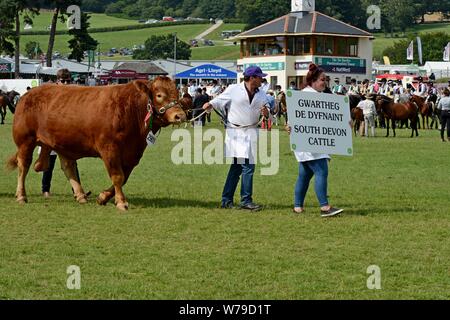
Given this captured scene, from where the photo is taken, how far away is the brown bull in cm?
1367

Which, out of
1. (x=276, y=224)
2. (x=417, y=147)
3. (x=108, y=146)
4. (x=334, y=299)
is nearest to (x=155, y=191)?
(x=108, y=146)

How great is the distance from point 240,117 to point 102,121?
2010 mm

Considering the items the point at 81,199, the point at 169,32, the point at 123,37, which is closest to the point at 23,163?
the point at 81,199

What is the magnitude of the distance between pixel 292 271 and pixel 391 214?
4.53 meters

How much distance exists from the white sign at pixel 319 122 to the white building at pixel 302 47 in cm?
6962

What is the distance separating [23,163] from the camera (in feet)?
47.6

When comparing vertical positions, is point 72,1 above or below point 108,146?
above

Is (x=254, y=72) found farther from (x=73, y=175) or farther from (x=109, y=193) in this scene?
(x=73, y=175)

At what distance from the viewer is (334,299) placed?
7.86m

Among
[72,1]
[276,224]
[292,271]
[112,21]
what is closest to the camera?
[292,271]

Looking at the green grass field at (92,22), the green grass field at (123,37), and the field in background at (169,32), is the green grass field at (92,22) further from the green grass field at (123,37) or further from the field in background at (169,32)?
the green grass field at (123,37)

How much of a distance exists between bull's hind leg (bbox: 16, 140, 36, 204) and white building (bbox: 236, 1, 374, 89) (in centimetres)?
6901

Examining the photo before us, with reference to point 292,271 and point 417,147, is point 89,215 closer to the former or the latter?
point 292,271

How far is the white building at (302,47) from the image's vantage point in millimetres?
84438
